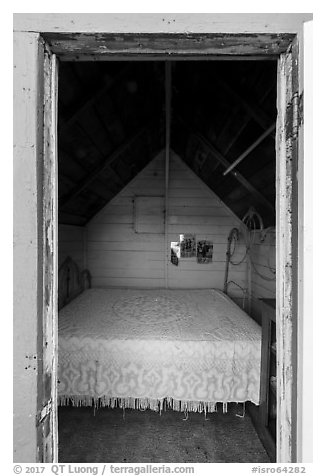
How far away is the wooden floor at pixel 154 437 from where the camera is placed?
2.00m

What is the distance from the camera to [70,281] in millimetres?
3904

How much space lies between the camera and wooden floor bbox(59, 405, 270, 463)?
2.00 meters

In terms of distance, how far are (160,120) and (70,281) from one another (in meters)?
2.40

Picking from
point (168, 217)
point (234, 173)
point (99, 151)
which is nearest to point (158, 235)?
point (168, 217)

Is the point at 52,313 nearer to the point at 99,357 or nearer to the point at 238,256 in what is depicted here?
the point at 99,357

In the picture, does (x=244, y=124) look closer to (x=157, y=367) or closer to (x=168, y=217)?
(x=157, y=367)

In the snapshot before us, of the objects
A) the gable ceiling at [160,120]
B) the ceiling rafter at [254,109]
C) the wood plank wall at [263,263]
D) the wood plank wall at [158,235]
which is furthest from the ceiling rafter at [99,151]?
the wood plank wall at [263,263]

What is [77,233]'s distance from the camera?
13.8 feet

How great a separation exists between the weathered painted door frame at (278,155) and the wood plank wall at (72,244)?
266 cm

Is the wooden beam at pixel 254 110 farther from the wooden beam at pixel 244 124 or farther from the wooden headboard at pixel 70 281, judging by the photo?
the wooden headboard at pixel 70 281

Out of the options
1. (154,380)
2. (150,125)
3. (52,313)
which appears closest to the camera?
(52,313)

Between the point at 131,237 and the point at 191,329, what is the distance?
233cm

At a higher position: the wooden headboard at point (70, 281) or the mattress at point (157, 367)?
the wooden headboard at point (70, 281)
